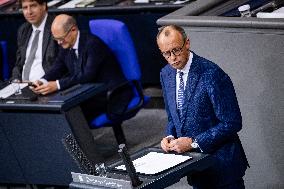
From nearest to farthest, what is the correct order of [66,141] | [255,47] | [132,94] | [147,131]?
[66,141]
[255,47]
[132,94]
[147,131]

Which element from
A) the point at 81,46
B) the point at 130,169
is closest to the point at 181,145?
the point at 130,169

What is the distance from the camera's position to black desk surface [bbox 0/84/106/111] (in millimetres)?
5953

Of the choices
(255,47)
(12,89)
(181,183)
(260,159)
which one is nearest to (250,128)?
(260,159)

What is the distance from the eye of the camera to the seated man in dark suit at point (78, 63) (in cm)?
625

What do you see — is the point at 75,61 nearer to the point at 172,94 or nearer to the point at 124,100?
the point at 124,100

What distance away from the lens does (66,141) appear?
4.00 metres

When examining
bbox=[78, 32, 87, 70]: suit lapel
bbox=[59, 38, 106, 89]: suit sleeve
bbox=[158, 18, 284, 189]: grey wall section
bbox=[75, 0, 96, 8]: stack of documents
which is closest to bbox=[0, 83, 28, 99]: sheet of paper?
bbox=[59, 38, 106, 89]: suit sleeve

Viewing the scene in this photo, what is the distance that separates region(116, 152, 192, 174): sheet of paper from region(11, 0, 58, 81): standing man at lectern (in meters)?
2.69

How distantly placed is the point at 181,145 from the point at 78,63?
94.6 inches

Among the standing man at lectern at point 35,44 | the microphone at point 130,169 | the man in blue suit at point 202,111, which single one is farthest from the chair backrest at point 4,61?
the microphone at point 130,169

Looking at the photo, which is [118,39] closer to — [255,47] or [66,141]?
[255,47]

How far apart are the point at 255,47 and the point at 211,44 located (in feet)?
1.09

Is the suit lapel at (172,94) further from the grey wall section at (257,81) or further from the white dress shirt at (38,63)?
the white dress shirt at (38,63)

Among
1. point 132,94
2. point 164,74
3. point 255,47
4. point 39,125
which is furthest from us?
point 132,94
